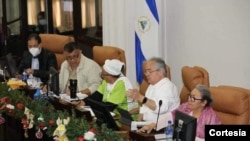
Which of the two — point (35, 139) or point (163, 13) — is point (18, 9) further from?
point (35, 139)

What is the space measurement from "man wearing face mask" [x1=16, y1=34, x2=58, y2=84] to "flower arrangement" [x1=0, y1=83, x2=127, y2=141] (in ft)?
4.00

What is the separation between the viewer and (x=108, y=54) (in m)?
5.86

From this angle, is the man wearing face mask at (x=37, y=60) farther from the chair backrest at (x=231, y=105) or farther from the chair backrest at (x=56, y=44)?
the chair backrest at (x=231, y=105)

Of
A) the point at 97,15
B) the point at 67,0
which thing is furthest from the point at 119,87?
the point at 67,0

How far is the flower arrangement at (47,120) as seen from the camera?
10.8 feet

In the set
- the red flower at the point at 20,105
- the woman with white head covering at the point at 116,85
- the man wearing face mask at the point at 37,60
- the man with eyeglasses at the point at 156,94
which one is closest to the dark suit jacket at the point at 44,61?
the man wearing face mask at the point at 37,60

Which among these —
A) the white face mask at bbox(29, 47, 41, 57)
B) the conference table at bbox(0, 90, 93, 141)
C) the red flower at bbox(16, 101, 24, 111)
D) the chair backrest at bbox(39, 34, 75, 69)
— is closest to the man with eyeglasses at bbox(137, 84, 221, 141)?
the conference table at bbox(0, 90, 93, 141)

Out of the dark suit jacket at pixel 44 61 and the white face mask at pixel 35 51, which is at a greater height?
the white face mask at pixel 35 51

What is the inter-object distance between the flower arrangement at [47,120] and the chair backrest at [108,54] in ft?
4.27

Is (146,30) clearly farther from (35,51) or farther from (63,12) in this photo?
(63,12)

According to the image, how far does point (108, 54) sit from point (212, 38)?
1.19 metres

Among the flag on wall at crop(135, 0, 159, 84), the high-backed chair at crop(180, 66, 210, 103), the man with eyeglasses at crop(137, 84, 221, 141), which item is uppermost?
the flag on wall at crop(135, 0, 159, 84)

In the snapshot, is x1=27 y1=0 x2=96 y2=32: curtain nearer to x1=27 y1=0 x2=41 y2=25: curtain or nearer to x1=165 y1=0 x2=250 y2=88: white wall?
x1=27 y1=0 x2=41 y2=25: curtain

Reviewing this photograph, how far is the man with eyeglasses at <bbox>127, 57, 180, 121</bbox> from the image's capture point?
433 cm
